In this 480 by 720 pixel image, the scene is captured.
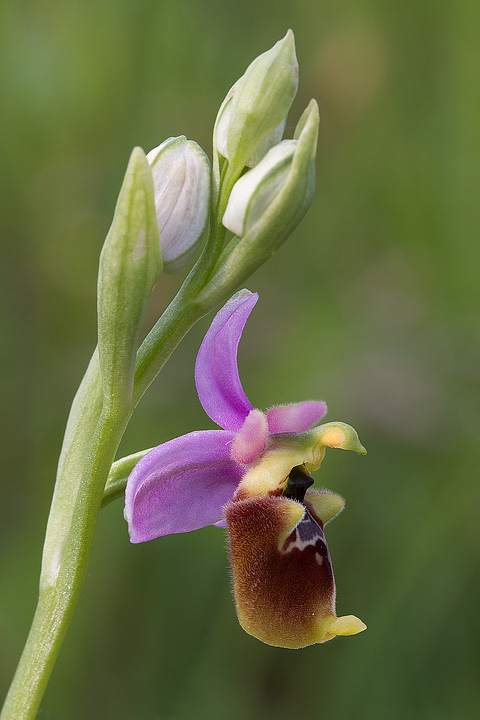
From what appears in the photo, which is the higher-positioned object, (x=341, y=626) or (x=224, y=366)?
(x=224, y=366)

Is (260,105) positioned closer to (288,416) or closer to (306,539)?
(288,416)

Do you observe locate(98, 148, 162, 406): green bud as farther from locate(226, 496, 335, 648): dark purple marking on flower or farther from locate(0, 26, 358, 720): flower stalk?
locate(226, 496, 335, 648): dark purple marking on flower

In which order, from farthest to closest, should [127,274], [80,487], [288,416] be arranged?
[288,416] → [80,487] → [127,274]

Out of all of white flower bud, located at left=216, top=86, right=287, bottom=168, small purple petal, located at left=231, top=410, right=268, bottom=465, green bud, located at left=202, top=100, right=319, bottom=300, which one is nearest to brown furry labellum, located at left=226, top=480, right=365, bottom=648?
small purple petal, located at left=231, top=410, right=268, bottom=465

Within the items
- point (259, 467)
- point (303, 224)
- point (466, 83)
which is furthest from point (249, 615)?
point (466, 83)

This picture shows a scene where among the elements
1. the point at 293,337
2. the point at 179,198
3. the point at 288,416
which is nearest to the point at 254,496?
the point at 288,416

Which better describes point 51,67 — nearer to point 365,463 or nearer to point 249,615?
point 365,463

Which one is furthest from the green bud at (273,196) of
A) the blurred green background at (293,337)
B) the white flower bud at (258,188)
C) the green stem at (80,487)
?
the blurred green background at (293,337)

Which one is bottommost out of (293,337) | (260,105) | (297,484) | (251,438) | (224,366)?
(297,484)
